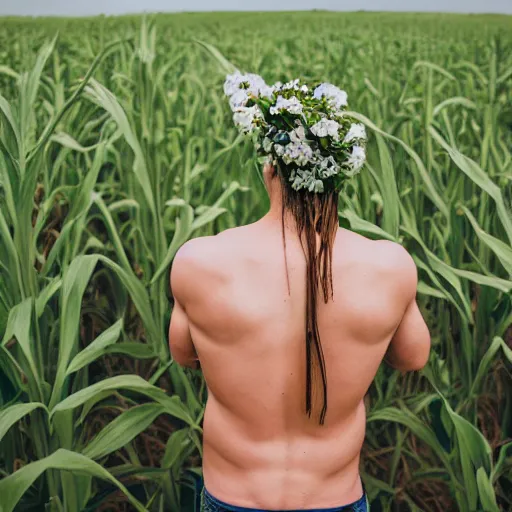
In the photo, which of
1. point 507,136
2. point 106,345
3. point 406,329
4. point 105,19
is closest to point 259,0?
point 105,19

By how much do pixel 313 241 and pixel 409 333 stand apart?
193 millimetres

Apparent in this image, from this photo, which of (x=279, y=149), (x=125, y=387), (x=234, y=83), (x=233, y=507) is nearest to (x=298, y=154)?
(x=279, y=149)

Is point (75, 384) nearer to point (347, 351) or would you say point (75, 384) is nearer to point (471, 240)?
point (347, 351)

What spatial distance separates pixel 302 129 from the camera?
92 cm

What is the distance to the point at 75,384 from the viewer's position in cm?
142

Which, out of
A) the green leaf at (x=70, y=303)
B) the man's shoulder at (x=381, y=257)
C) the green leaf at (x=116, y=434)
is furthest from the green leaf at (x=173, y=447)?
the man's shoulder at (x=381, y=257)

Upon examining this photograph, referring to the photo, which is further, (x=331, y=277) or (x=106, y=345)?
(x=106, y=345)

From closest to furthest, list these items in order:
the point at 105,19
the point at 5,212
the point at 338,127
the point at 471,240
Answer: the point at 338,127, the point at 5,212, the point at 471,240, the point at 105,19

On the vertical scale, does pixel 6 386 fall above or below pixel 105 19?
below

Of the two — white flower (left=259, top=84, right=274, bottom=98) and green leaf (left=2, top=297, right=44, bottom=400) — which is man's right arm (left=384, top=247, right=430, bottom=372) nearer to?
white flower (left=259, top=84, right=274, bottom=98)

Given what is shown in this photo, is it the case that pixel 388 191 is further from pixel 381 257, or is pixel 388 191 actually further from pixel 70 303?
pixel 70 303

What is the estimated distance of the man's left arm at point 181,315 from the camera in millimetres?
955

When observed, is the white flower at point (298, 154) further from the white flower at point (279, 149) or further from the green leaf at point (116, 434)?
the green leaf at point (116, 434)

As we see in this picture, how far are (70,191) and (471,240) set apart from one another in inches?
30.3
